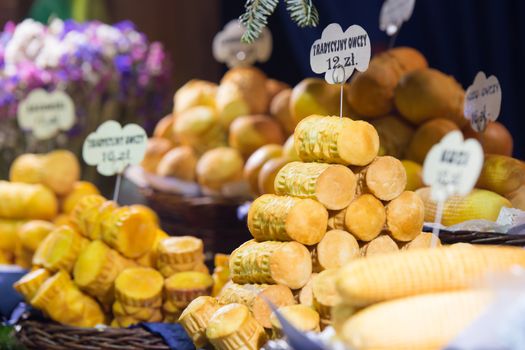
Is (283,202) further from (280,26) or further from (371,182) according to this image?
(280,26)

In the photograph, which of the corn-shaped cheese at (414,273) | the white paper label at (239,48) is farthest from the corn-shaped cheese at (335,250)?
the white paper label at (239,48)

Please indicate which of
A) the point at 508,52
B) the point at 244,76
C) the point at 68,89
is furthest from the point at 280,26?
the point at 508,52

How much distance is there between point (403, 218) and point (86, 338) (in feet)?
2.36

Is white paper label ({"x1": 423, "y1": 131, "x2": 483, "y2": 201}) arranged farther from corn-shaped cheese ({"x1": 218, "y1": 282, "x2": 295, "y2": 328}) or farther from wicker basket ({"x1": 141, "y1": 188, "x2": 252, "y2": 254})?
wicker basket ({"x1": 141, "y1": 188, "x2": 252, "y2": 254})

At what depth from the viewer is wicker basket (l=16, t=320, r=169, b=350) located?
177 cm

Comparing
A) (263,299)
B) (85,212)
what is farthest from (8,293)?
(263,299)

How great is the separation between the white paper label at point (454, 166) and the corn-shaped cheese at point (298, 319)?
0.90 ft

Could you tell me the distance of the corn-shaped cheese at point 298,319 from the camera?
52.8 inches

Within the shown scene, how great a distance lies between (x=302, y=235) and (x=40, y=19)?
93.2 inches

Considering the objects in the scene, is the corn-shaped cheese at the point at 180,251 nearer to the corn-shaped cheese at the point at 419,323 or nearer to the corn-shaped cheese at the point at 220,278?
the corn-shaped cheese at the point at 220,278

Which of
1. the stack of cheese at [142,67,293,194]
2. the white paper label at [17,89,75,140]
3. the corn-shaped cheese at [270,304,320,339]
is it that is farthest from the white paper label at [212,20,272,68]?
the corn-shaped cheese at [270,304,320,339]

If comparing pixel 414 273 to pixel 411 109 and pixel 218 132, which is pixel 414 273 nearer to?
pixel 411 109

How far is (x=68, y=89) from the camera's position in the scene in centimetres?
283

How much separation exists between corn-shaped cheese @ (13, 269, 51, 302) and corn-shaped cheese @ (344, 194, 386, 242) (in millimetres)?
836
